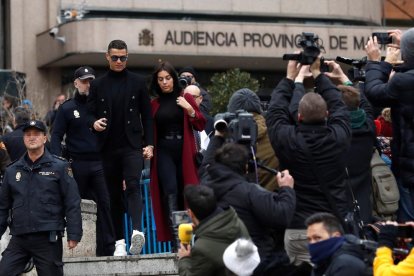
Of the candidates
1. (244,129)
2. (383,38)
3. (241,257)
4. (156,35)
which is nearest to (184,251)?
(241,257)

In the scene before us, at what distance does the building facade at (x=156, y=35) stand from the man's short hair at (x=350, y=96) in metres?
25.8

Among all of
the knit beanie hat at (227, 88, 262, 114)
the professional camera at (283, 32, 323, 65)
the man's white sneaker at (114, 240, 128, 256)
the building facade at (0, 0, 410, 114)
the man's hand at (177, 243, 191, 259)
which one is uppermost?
the building facade at (0, 0, 410, 114)

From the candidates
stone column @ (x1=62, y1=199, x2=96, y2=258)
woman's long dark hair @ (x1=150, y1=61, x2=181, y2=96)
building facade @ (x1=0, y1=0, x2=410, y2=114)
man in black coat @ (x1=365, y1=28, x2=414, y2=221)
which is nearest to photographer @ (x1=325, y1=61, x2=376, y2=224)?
man in black coat @ (x1=365, y1=28, x2=414, y2=221)

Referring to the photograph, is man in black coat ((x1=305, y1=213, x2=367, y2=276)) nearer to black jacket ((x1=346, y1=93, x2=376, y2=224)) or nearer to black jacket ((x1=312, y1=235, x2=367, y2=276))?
black jacket ((x1=312, y1=235, x2=367, y2=276))

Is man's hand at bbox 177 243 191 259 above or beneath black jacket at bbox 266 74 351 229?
beneath

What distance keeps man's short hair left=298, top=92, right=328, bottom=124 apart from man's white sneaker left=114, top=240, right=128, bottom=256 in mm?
4767

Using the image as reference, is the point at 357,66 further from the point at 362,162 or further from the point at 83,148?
the point at 83,148

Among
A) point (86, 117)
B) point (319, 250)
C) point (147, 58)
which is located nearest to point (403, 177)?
point (319, 250)

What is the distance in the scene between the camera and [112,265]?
1553cm

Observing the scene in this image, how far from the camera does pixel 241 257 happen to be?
10.8 meters

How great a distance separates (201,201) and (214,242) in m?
0.33

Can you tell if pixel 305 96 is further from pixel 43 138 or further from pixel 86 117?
pixel 86 117

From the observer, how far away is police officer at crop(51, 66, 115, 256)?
1616cm

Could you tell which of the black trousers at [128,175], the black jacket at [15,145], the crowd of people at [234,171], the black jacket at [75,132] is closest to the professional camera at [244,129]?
the crowd of people at [234,171]
